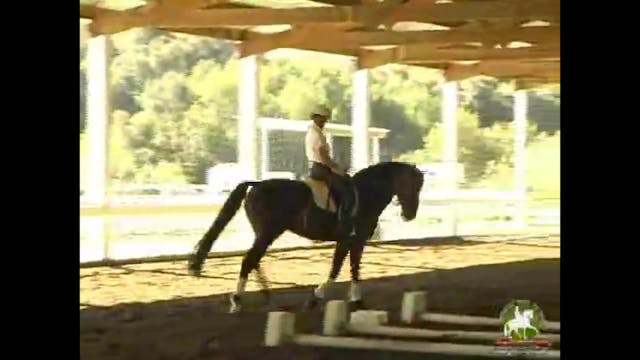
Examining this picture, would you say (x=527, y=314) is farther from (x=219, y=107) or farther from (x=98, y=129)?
(x=98, y=129)

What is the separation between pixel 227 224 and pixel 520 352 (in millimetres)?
1491

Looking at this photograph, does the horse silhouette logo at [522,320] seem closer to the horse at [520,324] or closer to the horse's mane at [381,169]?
the horse at [520,324]

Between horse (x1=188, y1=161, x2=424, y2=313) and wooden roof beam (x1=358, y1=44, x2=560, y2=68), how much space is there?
59 centimetres

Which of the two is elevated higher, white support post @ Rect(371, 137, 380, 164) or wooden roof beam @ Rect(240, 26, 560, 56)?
wooden roof beam @ Rect(240, 26, 560, 56)

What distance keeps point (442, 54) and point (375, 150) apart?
0.99 metres

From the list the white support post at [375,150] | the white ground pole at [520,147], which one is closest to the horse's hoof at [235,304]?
the white support post at [375,150]

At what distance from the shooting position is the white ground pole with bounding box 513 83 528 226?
582 centimetres

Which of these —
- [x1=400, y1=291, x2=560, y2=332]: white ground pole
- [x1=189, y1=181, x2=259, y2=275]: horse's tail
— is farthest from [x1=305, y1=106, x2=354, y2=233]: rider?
[x1=400, y1=291, x2=560, y2=332]: white ground pole

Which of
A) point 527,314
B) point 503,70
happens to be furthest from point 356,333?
point 503,70

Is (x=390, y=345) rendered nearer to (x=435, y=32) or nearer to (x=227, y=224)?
(x=227, y=224)

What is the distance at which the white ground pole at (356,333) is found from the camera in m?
4.62

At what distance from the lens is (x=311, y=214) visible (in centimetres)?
550

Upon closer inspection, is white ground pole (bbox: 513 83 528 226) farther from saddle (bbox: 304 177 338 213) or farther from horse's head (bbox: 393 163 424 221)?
saddle (bbox: 304 177 338 213)
